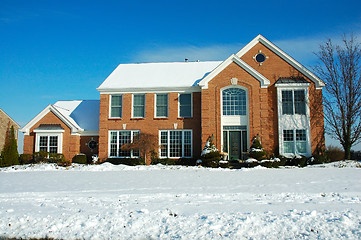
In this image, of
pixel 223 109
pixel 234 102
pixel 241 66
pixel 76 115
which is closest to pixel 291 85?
pixel 241 66

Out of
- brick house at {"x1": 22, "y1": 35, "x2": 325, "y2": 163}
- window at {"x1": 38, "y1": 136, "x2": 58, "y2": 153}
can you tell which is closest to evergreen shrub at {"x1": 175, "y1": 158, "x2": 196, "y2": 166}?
brick house at {"x1": 22, "y1": 35, "x2": 325, "y2": 163}

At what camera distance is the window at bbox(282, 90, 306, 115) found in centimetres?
2373

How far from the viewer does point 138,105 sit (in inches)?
1014

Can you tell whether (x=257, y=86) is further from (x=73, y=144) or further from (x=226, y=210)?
(x=226, y=210)

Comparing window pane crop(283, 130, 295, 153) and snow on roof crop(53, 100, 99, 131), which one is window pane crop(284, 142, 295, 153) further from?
snow on roof crop(53, 100, 99, 131)

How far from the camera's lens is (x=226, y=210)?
792cm

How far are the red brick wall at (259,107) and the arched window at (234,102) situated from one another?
60cm

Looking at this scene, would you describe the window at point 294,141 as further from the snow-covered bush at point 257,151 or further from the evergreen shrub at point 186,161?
the evergreen shrub at point 186,161

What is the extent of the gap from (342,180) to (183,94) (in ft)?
46.6

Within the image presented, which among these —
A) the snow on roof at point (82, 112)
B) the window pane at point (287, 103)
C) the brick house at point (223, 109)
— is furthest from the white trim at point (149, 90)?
the window pane at point (287, 103)

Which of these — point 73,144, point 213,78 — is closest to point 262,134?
point 213,78

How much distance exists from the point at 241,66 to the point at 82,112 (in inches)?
580

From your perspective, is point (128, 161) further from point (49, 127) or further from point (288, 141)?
point (288, 141)

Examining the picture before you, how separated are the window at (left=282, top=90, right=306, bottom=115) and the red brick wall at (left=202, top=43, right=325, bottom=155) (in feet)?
1.91
